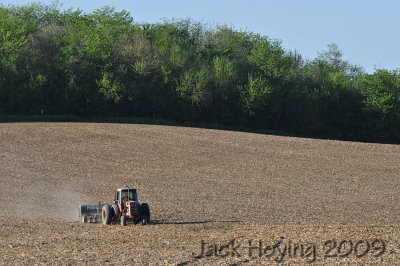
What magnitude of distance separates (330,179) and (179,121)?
36.6 meters

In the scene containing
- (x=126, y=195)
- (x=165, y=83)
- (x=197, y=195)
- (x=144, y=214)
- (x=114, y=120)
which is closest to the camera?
(x=144, y=214)

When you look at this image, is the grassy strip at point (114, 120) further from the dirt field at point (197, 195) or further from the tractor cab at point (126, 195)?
the tractor cab at point (126, 195)

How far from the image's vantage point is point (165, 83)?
74312 millimetres

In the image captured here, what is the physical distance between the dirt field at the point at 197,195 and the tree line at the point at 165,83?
11.1 metres

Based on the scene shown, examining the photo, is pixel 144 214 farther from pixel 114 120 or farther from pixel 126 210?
pixel 114 120

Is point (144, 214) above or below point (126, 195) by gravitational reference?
below

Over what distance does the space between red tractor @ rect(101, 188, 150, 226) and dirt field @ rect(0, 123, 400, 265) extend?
104 centimetres

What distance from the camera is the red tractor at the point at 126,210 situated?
76.1 feet

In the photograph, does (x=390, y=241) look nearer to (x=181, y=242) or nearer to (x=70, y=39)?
(x=181, y=242)

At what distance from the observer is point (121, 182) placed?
36.1 m

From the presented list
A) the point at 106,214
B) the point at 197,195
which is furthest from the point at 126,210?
the point at 197,195

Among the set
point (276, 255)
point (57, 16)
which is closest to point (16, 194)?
point (276, 255)

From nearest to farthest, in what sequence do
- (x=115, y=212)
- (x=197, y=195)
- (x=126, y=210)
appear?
1. (x=126, y=210)
2. (x=115, y=212)
3. (x=197, y=195)

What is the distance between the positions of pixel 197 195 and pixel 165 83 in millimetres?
43099
